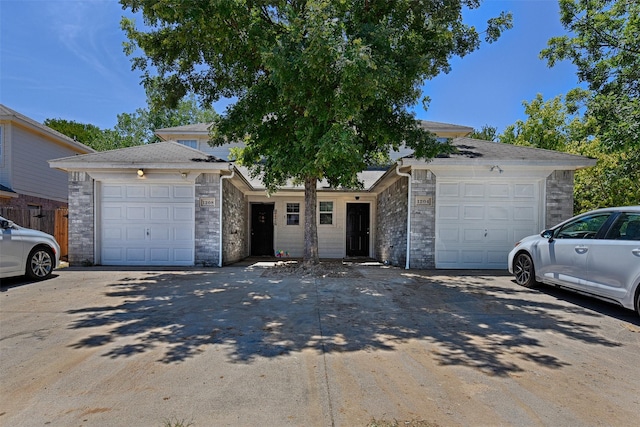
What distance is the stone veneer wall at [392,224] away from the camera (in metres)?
Result: 10.2

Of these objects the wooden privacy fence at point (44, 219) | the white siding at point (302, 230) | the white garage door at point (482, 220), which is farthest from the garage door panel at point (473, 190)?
the wooden privacy fence at point (44, 219)

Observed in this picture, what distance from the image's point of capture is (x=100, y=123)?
105 feet

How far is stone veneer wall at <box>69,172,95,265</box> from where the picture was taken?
994cm

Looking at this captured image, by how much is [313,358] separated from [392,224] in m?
8.44

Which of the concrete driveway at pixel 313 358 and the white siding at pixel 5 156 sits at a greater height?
the white siding at pixel 5 156

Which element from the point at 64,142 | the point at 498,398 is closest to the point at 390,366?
the point at 498,398

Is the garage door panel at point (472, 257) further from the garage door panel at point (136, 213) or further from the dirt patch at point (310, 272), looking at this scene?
the garage door panel at point (136, 213)

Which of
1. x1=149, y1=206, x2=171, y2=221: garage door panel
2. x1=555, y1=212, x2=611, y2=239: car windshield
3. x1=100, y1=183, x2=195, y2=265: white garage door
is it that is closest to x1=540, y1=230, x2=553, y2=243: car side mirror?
x1=555, y1=212, x2=611, y2=239: car windshield

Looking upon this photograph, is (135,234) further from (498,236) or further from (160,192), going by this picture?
(498,236)

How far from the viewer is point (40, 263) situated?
7.59 metres

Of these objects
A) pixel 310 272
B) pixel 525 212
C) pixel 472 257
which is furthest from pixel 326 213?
pixel 525 212

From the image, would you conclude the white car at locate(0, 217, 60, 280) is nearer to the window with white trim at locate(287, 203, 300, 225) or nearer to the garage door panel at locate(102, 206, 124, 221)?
the garage door panel at locate(102, 206, 124, 221)

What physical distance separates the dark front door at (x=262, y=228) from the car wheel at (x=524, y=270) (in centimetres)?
976

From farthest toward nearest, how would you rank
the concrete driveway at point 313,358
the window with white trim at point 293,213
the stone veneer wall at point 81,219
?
the window with white trim at point 293,213
the stone veneer wall at point 81,219
the concrete driveway at point 313,358
